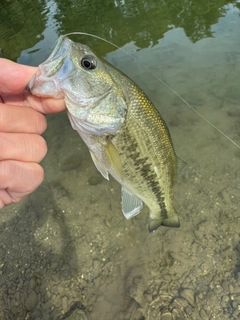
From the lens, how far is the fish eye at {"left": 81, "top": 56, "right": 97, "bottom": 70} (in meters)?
2.02

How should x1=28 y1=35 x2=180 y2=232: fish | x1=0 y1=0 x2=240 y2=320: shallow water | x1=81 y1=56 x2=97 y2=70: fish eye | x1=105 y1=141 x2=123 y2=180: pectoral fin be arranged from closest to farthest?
x1=28 y1=35 x2=180 y2=232: fish < x1=81 y1=56 x2=97 y2=70: fish eye < x1=105 y1=141 x2=123 y2=180: pectoral fin < x1=0 y1=0 x2=240 y2=320: shallow water

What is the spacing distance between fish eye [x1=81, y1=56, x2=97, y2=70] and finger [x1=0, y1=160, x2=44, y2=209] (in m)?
0.79

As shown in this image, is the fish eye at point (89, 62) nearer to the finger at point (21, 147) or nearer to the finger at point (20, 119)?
the finger at point (20, 119)

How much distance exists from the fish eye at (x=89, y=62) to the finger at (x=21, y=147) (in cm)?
61

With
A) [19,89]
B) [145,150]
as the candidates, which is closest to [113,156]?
[145,150]

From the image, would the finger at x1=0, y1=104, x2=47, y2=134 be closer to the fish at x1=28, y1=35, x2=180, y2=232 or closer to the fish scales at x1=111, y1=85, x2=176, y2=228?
the fish at x1=28, y1=35, x2=180, y2=232

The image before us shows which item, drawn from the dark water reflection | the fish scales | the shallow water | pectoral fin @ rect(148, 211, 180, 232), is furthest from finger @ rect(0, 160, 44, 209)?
the dark water reflection

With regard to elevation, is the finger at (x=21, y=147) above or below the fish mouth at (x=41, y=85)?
below

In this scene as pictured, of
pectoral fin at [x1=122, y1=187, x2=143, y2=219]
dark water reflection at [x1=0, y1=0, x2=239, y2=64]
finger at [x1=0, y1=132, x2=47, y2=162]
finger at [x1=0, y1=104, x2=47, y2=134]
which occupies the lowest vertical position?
dark water reflection at [x1=0, y1=0, x2=239, y2=64]

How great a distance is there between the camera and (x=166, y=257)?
390 cm

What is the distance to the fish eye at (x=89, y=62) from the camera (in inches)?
79.4

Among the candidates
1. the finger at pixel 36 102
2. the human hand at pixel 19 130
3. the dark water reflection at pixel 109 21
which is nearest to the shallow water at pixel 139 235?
the human hand at pixel 19 130

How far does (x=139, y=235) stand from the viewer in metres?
4.22

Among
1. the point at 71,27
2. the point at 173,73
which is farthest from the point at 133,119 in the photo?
the point at 71,27
